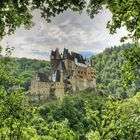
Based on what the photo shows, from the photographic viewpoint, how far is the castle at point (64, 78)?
135400mm

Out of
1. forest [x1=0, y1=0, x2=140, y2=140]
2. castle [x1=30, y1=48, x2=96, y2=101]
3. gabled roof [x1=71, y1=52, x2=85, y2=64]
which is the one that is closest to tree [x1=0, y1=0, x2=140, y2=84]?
forest [x1=0, y1=0, x2=140, y2=140]

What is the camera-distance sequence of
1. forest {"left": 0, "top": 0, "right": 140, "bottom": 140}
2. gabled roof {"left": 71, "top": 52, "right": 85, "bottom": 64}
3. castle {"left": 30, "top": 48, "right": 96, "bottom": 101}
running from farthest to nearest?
1. gabled roof {"left": 71, "top": 52, "right": 85, "bottom": 64}
2. castle {"left": 30, "top": 48, "right": 96, "bottom": 101}
3. forest {"left": 0, "top": 0, "right": 140, "bottom": 140}

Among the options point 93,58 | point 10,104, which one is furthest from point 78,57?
point 93,58

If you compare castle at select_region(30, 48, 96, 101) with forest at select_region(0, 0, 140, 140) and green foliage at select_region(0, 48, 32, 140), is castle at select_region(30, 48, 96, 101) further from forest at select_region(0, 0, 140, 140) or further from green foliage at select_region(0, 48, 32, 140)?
green foliage at select_region(0, 48, 32, 140)

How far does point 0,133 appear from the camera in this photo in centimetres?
1812

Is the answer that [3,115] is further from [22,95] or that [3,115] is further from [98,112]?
[98,112]

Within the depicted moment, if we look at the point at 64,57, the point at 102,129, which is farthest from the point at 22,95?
the point at 64,57

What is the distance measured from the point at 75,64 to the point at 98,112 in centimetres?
12712

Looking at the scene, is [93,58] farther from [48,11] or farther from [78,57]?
[78,57]

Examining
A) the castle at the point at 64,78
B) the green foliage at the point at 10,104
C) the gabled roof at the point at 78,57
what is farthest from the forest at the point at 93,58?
the gabled roof at the point at 78,57

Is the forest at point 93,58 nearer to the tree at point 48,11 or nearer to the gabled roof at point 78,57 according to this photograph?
the tree at point 48,11

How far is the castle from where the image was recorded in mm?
135400

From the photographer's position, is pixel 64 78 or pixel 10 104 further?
pixel 64 78

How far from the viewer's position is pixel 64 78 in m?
143
